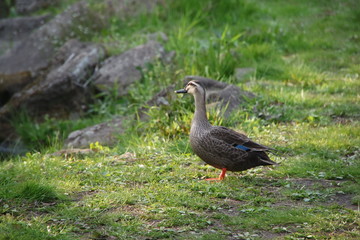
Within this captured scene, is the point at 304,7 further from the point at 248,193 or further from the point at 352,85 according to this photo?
the point at 248,193

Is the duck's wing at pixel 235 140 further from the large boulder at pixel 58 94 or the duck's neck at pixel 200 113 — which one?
the large boulder at pixel 58 94

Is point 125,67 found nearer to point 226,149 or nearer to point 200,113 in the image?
point 200,113

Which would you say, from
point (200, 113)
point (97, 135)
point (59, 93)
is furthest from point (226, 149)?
point (59, 93)

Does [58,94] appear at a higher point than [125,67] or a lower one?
lower

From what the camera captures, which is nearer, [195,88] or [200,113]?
[200,113]

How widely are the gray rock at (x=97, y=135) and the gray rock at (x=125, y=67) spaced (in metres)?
1.53

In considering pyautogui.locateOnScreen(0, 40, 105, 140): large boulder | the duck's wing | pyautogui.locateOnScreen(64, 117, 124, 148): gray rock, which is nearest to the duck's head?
the duck's wing

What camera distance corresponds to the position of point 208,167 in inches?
249

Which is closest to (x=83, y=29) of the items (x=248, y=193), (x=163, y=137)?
(x=163, y=137)

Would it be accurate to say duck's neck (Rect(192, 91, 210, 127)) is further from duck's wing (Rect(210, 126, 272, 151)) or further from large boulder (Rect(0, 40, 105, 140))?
large boulder (Rect(0, 40, 105, 140))

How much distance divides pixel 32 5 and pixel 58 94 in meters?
5.38

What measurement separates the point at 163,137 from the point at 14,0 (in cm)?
969

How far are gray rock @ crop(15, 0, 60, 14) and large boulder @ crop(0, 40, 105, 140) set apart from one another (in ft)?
14.5

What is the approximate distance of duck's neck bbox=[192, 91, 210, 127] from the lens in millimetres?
6027
